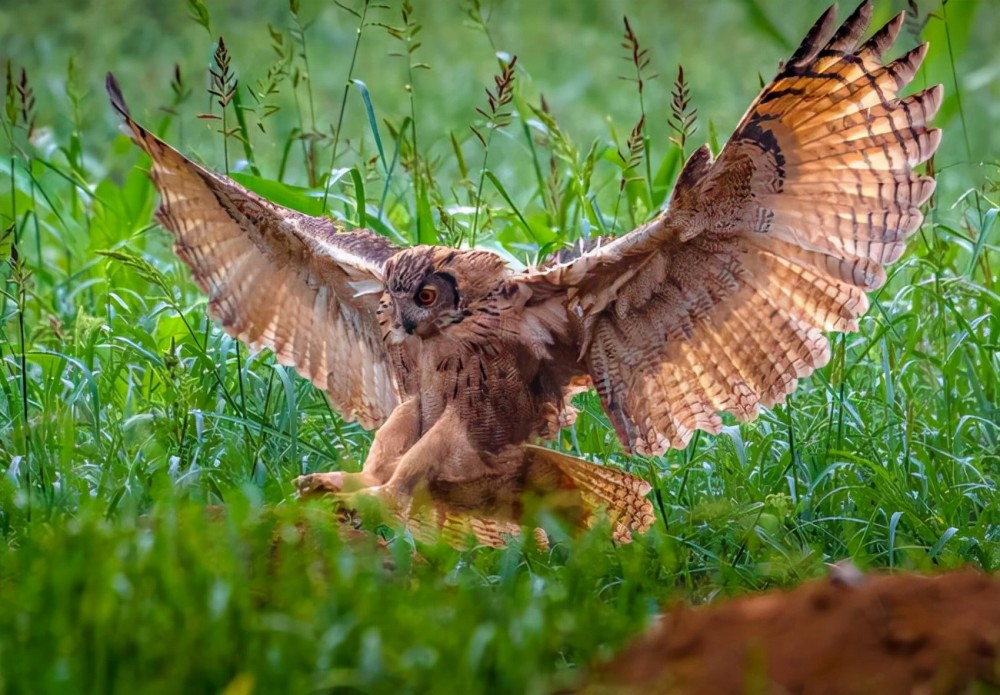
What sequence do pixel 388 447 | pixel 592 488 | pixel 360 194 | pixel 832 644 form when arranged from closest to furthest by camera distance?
pixel 832 644
pixel 388 447
pixel 592 488
pixel 360 194

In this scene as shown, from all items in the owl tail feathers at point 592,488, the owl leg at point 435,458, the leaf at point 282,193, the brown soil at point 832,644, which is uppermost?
the leaf at point 282,193

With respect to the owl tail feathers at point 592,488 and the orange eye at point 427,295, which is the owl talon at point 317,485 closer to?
the orange eye at point 427,295

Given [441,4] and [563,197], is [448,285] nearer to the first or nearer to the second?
[563,197]

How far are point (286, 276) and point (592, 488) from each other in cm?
127

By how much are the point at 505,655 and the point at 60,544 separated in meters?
0.90

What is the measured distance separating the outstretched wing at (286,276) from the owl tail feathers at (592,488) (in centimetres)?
55

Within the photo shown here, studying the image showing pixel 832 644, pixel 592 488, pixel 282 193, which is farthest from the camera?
pixel 282 193

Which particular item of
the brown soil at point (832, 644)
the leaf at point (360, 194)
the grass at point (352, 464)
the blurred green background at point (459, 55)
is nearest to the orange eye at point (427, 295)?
the grass at point (352, 464)

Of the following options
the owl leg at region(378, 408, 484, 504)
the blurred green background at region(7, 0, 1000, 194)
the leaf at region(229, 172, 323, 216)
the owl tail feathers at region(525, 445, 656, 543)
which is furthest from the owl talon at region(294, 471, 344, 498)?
the blurred green background at region(7, 0, 1000, 194)

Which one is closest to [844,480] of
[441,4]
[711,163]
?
[711,163]

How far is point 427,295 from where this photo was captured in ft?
13.5

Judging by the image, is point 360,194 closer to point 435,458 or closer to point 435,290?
point 435,290

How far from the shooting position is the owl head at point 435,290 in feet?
13.5

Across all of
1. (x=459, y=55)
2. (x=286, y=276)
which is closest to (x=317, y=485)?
(x=286, y=276)
